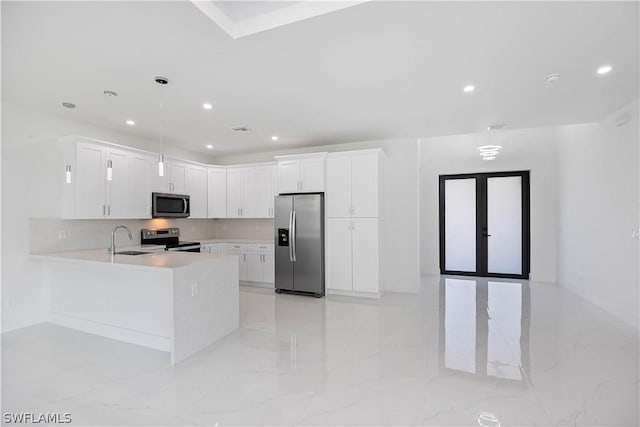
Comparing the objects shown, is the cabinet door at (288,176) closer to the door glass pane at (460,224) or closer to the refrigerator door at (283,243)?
the refrigerator door at (283,243)

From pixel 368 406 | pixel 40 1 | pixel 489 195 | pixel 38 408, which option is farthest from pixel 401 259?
pixel 40 1

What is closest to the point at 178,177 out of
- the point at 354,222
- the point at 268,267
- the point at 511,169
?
the point at 268,267

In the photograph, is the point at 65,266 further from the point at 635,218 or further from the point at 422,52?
the point at 635,218

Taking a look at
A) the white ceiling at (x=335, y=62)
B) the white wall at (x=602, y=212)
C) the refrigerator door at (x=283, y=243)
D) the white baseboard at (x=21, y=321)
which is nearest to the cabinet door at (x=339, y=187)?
the refrigerator door at (x=283, y=243)

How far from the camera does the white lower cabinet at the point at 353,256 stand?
4949mm

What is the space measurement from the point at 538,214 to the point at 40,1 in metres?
7.79

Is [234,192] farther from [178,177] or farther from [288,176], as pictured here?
[288,176]

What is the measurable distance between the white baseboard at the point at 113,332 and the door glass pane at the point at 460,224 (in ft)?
19.9

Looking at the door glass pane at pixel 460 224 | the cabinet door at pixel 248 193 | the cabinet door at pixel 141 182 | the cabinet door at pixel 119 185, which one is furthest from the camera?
the door glass pane at pixel 460 224

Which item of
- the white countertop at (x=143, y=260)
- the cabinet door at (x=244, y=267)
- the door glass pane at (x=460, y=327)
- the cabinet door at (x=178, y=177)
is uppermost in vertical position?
the cabinet door at (x=178, y=177)

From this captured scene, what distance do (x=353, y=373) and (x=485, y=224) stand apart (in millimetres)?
5450

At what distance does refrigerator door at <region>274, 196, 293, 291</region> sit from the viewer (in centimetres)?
531

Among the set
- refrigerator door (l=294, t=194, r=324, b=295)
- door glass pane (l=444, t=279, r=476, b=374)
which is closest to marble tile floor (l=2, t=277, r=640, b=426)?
door glass pane (l=444, t=279, r=476, b=374)

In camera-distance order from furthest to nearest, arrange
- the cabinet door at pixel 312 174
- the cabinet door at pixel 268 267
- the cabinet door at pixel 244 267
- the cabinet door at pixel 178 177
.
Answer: the cabinet door at pixel 244 267 < the cabinet door at pixel 268 267 < the cabinet door at pixel 178 177 < the cabinet door at pixel 312 174
